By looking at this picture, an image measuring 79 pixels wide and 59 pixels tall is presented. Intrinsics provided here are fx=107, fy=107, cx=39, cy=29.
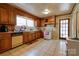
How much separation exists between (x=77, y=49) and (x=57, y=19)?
22.7ft

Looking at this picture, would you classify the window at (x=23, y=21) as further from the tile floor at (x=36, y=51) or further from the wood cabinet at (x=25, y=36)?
the tile floor at (x=36, y=51)

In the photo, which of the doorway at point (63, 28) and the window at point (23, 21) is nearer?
the window at point (23, 21)

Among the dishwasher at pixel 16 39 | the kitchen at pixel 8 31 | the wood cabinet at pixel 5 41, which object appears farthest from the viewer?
the dishwasher at pixel 16 39

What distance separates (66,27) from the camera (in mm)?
9516

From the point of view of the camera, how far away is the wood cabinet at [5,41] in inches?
165

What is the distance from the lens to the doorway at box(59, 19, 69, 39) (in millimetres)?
9477

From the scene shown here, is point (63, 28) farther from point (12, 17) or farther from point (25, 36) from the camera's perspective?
point (12, 17)

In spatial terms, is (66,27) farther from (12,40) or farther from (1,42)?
(1,42)

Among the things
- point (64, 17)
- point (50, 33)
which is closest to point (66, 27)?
point (64, 17)

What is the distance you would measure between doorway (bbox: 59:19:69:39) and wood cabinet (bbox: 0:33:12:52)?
5.78 m

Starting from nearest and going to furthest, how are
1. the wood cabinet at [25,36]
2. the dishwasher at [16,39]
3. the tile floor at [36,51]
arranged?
the tile floor at [36,51]
the dishwasher at [16,39]
the wood cabinet at [25,36]

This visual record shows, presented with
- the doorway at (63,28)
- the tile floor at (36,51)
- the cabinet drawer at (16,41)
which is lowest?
the tile floor at (36,51)

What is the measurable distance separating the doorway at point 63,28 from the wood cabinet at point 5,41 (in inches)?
228

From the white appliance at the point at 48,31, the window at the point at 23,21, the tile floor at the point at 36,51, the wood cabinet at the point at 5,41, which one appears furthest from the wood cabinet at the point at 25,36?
the white appliance at the point at 48,31
